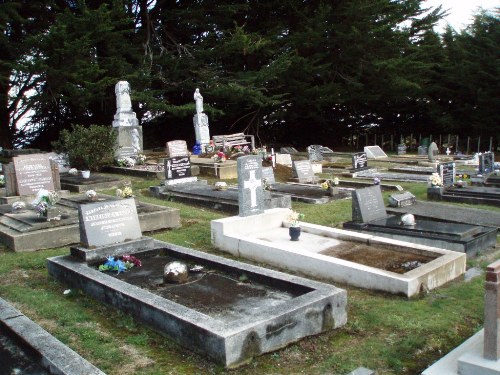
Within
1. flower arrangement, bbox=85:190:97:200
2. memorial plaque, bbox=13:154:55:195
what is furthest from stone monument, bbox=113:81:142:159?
flower arrangement, bbox=85:190:97:200

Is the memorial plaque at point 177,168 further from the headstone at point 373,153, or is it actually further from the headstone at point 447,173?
the headstone at point 373,153

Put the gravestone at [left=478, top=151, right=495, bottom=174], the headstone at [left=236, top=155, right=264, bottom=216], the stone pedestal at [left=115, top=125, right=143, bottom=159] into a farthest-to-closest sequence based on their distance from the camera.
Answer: the stone pedestal at [left=115, top=125, right=143, bottom=159] < the gravestone at [left=478, top=151, right=495, bottom=174] < the headstone at [left=236, top=155, right=264, bottom=216]

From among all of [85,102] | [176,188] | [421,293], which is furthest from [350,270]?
[85,102]

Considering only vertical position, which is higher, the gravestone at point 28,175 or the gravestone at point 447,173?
the gravestone at point 28,175

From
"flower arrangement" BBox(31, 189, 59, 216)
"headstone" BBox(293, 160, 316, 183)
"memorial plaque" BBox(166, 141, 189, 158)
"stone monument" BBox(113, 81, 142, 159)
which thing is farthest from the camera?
Result: "stone monument" BBox(113, 81, 142, 159)

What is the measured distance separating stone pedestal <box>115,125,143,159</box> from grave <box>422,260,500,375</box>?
15.5m

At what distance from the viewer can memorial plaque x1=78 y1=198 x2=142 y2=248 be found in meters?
6.57

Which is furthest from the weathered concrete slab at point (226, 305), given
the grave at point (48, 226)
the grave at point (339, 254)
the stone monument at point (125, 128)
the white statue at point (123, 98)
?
the white statue at point (123, 98)

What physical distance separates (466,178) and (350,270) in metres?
9.28

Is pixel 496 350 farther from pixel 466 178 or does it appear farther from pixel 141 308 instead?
pixel 466 178

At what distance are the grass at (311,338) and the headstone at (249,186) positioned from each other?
2415mm

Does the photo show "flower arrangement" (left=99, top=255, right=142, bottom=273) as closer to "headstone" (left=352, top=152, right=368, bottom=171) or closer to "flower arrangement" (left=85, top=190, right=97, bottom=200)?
"flower arrangement" (left=85, top=190, right=97, bottom=200)

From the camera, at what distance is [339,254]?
268 inches

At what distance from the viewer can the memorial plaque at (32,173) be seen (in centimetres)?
1056
